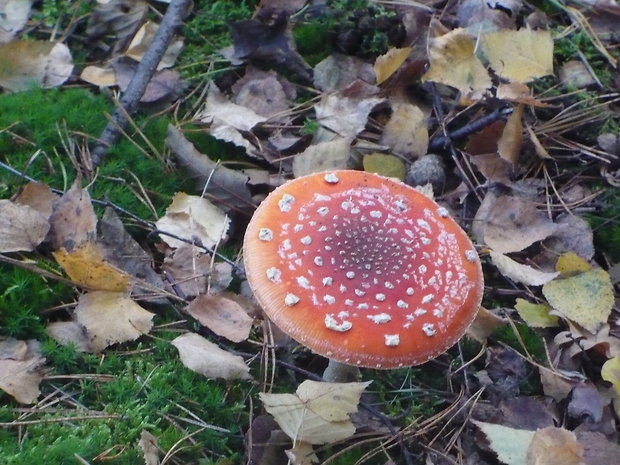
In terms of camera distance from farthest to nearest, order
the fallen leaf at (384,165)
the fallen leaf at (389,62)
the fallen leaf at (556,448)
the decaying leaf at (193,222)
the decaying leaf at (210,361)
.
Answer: the fallen leaf at (389,62) < the fallen leaf at (384,165) < the decaying leaf at (193,222) < the decaying leaf at (210,361) < the fallen leaf at (556,448)

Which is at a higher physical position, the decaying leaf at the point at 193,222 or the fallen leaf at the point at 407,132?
the fallen leaf at the point at 407,132

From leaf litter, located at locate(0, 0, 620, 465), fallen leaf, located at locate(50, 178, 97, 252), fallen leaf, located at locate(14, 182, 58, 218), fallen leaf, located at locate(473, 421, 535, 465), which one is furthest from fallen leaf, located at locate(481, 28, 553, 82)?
fallen leaf, located at locate(14, 182, 58, 218)

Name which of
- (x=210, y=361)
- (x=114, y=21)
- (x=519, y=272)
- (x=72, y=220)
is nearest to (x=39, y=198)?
(x=72, y=220)

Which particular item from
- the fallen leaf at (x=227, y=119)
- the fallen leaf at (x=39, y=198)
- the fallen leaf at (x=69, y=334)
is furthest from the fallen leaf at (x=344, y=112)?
the fallen leaf at (x=69, y=334)

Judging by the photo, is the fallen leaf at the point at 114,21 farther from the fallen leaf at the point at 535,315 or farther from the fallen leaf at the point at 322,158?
the fallen leaf at the point at 535,315

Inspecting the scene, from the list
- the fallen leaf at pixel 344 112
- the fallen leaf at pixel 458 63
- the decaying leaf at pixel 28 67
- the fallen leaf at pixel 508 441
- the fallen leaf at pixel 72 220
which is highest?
the fallen leaf at pixel 458 63

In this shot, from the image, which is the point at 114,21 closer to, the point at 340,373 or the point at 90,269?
the point at 90,269
